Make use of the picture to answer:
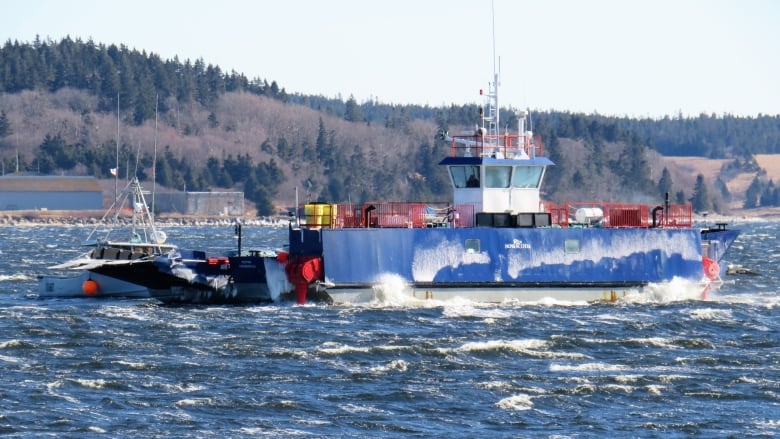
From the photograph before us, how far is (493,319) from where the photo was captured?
137 feet

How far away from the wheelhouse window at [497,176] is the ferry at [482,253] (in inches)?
6.3

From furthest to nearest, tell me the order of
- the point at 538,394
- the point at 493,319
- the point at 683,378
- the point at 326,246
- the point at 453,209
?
the point at 453,209 → the point at 326,246 → the point at 493,319 → the point at 683,378 → the point at 538,394

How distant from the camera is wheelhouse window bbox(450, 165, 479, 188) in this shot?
48.5 metres

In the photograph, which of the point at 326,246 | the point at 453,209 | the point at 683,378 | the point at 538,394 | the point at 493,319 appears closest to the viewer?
the point at 538,394

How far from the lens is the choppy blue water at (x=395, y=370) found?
26703 mm

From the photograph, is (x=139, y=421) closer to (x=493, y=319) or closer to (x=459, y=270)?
(x=493, y=319)

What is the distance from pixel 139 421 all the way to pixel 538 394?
8.36m

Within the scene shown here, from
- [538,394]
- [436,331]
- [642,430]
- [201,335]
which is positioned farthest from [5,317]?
[642,430]

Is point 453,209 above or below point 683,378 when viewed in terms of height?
above

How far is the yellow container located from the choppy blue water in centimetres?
291

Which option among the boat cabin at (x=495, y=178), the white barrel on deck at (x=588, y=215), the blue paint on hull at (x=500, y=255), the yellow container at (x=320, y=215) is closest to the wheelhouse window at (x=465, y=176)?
the boat cabin at (x=495, y=178)

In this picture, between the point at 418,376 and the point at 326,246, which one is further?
the point at 326,246

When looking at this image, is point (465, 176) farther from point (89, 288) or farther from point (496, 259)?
point (89, 288)

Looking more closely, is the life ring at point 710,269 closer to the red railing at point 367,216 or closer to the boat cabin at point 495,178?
the boat cabin at point 495,178
